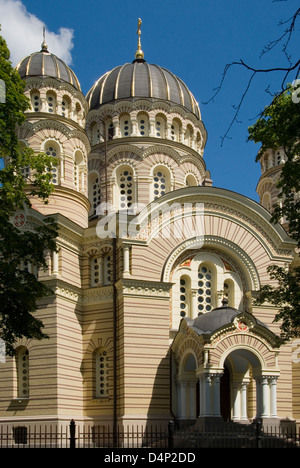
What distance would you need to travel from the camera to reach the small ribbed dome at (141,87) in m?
33.9

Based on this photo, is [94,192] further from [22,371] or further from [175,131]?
[22,371]

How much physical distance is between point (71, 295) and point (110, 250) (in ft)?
7.78

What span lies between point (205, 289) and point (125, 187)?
24.2 ft

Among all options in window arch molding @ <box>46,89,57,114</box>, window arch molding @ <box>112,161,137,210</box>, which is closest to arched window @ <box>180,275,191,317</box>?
window arch molding @ <box>112,161,137,210</box>

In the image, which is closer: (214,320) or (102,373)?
(214,320)

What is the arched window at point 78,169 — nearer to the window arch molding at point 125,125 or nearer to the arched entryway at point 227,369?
the window arch molding at point 125,125

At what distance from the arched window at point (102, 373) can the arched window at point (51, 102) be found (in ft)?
34.8

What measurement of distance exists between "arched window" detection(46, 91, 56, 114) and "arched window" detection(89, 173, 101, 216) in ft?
14.7

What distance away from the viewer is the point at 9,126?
17.7m

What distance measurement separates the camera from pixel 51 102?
97.7ft

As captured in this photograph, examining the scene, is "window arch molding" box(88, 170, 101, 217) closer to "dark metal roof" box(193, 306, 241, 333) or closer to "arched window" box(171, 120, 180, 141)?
"arched window" box(171, 120, 180, 141)

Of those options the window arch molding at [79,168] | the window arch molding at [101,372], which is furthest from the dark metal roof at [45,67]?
the window arch molding at [101,372]

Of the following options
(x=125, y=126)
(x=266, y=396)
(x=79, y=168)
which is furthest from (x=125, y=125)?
(x=266, y=396)
